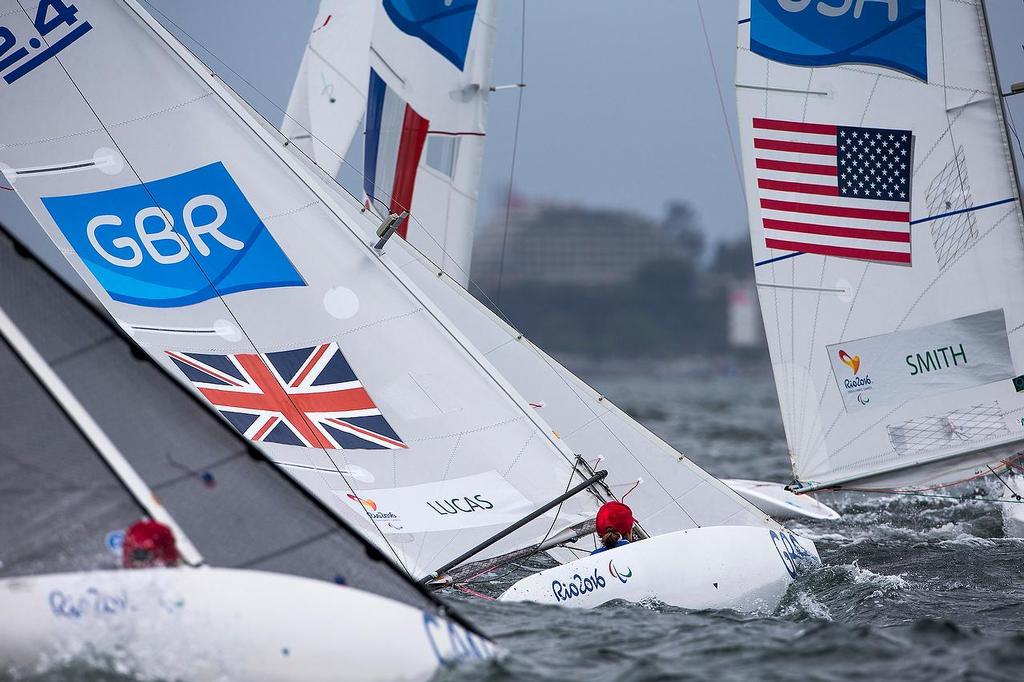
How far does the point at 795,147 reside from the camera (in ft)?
29.0

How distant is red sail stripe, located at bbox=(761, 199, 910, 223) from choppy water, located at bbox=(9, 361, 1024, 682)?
2194mm

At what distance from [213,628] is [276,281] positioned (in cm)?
268

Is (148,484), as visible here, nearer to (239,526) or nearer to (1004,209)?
(239,526)

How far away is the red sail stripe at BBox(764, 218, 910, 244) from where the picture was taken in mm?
8641

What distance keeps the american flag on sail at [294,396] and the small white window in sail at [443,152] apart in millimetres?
4261

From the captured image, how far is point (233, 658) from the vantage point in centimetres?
399

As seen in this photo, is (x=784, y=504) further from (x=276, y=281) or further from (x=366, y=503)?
(x=276, y=281)

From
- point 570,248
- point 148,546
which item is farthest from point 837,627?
point 570,248

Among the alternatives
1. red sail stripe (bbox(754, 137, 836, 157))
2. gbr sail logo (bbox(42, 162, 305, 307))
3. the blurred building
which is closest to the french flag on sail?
red sail stripe (bbox(754, 137, 836, 157))

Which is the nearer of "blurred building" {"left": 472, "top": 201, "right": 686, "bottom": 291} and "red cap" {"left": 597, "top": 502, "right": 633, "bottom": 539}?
"red cap" {"left": 597, "top": 502, "right": 633, "bottom": 539}

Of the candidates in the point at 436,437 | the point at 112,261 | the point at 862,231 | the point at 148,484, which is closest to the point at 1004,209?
the point at 862,231

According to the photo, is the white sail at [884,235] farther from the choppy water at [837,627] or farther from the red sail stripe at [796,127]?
the choppy water at [837,627]

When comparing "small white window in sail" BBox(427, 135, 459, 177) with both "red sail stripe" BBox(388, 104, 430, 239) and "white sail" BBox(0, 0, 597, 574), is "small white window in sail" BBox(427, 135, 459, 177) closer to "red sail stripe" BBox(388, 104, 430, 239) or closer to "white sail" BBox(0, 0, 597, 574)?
"red sail stripe" BBox(388, 104, 430, 239)

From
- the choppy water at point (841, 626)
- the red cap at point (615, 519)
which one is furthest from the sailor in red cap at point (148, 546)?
the red cap at point (615, 519)
